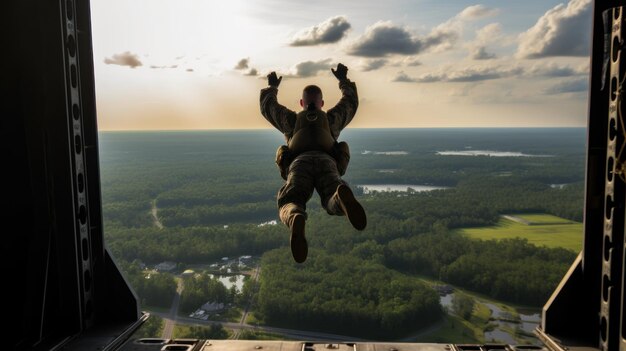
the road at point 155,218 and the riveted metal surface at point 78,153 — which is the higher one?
the riveted metal surface at point 78,153

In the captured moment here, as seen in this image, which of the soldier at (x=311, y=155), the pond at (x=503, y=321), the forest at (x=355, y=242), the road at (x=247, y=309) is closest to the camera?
the soldier at (x=311, y=155)

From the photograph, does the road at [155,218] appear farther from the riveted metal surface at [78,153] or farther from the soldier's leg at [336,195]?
the soldier's leg at [336,195]

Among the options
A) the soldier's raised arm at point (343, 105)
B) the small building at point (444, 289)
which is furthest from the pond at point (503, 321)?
the soldier's raised arm at point (343, 105)

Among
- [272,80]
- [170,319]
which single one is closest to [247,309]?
[170,319]

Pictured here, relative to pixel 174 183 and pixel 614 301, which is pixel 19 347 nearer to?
pixel 614 301

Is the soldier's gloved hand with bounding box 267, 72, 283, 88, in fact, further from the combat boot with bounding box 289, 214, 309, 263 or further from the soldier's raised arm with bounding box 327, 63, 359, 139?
the combat boot with bounding box 289, 214, 309, 263

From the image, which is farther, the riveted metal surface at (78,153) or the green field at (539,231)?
the green field at (539,231)

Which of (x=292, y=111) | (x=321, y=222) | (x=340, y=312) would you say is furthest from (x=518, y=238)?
(x=292, y=111)
